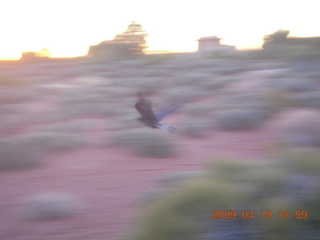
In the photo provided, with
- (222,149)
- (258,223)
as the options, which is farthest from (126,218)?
(222,149)

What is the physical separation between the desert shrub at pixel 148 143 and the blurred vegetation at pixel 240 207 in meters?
Answer: 5.75

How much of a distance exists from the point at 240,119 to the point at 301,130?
10.9ft

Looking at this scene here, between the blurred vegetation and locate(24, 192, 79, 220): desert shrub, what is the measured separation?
7.86 feet

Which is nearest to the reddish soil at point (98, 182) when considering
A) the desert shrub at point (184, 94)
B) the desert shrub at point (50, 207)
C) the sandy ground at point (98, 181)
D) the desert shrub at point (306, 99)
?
the sandy ground at point (98, 181)

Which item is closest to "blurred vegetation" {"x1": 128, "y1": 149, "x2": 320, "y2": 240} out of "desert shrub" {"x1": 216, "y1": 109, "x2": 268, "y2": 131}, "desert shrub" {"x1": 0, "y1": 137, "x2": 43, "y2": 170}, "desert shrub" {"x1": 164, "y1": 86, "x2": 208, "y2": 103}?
"desert shrub" {"x1": 0, "y1": 137, "x2": 43, "y2": 170}

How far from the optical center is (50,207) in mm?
9133

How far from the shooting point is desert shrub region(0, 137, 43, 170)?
39.6 feet

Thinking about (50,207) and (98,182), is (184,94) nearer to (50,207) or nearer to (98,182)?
(98,182)

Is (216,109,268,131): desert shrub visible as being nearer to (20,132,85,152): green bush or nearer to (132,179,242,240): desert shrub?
(20,132,85,152): green bush

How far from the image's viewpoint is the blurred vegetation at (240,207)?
6.64 metres

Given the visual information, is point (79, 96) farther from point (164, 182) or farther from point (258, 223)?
point (258, 223)
